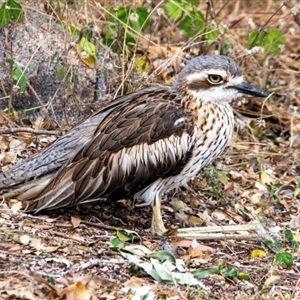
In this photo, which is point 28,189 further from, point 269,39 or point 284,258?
point 269,39

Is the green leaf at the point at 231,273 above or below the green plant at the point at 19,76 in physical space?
below

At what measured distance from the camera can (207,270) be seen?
5.32 meters

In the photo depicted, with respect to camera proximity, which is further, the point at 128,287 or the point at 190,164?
the point at 190,164

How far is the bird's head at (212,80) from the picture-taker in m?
6.23

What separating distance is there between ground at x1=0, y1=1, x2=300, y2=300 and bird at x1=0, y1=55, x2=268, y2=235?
0.21 meters

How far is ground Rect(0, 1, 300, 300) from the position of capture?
511cm

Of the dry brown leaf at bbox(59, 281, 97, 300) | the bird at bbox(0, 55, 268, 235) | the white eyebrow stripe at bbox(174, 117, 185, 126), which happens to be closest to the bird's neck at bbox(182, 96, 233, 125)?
the bird at bbox(0, 55, 268, 235)

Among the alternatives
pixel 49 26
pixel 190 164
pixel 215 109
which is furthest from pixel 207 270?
pixel 49 26

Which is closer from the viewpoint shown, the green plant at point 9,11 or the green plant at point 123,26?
the green plant at point 9,11

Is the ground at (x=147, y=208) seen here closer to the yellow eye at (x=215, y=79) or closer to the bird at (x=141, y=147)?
the bird at (x=141, y=147)

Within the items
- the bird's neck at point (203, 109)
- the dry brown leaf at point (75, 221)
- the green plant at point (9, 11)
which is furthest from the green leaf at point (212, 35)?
the dry brown leaf at point (75, 221)

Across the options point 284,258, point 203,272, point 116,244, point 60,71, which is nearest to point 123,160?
point 116,244

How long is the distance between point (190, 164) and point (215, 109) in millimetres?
461

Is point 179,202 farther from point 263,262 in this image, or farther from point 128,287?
point 128,287
